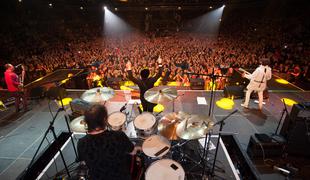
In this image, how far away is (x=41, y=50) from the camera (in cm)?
1231

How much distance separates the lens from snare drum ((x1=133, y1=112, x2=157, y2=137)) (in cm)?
283

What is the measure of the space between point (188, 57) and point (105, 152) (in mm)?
8402

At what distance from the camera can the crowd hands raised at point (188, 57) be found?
24.8 ft

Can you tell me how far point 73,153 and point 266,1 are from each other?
15896 mm

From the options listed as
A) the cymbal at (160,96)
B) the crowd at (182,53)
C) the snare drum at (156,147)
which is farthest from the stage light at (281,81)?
the snare drum at (156,147)

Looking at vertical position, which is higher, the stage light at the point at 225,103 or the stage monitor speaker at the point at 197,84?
the stage monitor speaker at the point at 197,84

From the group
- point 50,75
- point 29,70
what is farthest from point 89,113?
point 29,70

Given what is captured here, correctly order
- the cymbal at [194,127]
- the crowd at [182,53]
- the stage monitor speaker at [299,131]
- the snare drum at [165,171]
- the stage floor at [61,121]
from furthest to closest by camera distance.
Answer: the crowd at [182,53] → the stage floor at [61,121] → the stage monitor speaker at [299,131] → the cymbal at [194,127] → the snare drum at [165,171]

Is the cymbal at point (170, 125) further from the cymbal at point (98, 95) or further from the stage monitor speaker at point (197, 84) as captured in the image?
the stage monitor speaker at point (197, 84)

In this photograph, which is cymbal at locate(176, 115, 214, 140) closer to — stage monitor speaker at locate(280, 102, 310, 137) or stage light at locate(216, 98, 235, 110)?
stage monitor speaker at locate(280, 102, 310, 137)

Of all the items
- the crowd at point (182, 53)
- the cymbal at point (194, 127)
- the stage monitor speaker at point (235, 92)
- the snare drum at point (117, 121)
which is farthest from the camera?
the crowd at point (182, 53)

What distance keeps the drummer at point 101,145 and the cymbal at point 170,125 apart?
989 millimetres

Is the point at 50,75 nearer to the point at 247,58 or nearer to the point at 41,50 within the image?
the point at 41,50

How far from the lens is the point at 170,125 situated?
2.77 meters
